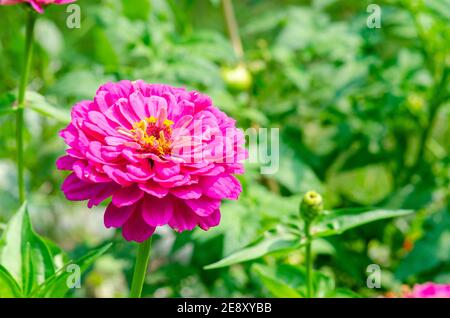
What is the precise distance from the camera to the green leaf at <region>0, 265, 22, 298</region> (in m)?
0.65

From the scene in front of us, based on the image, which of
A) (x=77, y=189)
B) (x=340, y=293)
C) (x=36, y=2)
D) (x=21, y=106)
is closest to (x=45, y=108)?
(x=21, y=106)

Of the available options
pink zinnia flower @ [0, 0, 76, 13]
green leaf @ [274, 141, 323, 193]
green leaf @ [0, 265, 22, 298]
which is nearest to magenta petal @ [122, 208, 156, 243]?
green leaf @ [0, 265, 22, 298]

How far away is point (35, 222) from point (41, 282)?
1021 millimetres

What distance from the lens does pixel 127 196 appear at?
572 mm

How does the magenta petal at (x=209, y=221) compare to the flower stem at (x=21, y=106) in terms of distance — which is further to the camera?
the flower stem at (x=21, y=106)

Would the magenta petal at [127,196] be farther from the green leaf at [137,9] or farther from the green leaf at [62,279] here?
the green leaf at [137,9]

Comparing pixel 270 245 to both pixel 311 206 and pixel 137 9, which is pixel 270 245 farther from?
pixel 137 9

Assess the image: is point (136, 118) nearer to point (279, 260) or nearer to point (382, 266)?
point (279, 260)

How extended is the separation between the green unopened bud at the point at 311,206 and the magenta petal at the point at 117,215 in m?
0.19

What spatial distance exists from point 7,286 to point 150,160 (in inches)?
7.3

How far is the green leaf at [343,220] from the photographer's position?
28.8 inches

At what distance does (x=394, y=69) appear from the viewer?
1.26 metres

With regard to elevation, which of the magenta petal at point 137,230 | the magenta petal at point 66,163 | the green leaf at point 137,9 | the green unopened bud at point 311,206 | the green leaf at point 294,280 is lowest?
the green leaf at point 294,280

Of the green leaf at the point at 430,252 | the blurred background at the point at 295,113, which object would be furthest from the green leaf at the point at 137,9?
the green leaf at the point at 430,252
